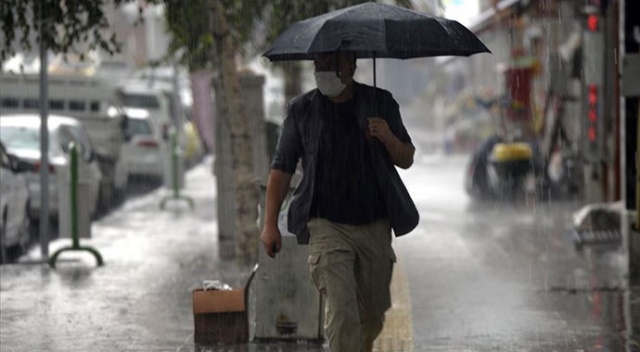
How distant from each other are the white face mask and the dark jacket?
10 centimetres

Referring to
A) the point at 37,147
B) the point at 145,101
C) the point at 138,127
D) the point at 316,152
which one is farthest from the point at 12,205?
the point at 145,101

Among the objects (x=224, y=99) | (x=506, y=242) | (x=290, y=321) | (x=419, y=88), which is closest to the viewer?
(x=290, y=321)

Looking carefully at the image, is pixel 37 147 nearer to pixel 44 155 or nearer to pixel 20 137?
pixel 20 137

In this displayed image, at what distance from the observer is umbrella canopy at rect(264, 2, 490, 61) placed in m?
8.09

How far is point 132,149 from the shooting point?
104ft

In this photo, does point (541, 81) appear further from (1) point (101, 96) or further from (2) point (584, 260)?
(2) point (584, 260)

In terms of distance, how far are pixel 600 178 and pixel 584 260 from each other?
5.96 metres

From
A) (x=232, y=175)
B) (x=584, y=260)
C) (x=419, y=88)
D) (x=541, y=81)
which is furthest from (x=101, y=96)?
(x=419, y=88)

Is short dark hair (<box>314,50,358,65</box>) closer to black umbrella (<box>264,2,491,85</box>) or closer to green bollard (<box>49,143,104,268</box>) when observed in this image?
black umbrella (<box>264,2,491,85</box>)

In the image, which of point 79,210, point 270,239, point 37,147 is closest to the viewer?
point 270,239

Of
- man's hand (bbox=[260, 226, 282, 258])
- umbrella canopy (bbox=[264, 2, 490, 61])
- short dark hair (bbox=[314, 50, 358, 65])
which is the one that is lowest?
man's hand (bbox=[260, 226, 282, 258])

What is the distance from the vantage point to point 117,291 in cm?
1394

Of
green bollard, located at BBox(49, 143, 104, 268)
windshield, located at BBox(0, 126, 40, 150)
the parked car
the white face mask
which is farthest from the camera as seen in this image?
windshield, located at BBox(0, 126, 40, 150)

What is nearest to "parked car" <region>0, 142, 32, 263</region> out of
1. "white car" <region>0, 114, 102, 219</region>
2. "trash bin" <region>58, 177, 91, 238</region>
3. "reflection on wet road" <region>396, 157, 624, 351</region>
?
"trash bin" <region>58, 177, 91, 238</region>
